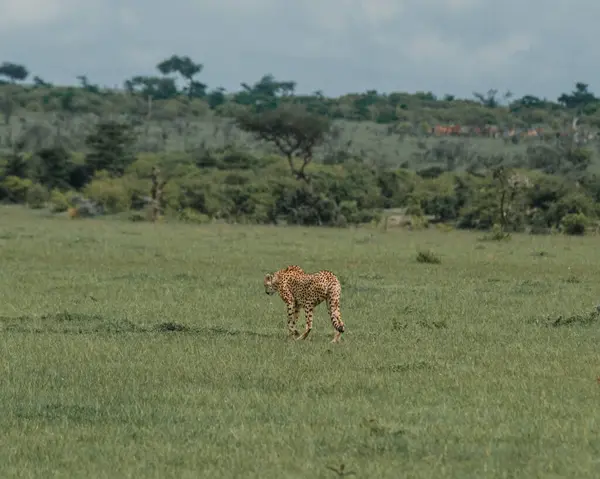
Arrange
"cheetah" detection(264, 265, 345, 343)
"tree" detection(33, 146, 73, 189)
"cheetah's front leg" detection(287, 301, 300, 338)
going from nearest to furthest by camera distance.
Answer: "cheetah" detection(264, 265, 345, 343) → "cheetah's front leg" detection(287, 301, 300, 338) → "tree" detection(33, 146, 73, 189)

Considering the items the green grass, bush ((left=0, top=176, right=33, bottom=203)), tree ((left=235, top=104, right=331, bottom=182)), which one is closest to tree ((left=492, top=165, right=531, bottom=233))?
tree ((left=235, top=104, right=331, bottom=182))

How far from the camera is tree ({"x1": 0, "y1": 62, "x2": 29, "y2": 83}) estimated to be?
314 ft

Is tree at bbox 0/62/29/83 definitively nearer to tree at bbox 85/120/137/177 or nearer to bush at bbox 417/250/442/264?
tree at bbox 85/120/137/177

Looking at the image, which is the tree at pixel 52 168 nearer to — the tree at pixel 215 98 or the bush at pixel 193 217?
the bush at pixel 193 217

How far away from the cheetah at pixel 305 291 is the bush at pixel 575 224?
2219cm

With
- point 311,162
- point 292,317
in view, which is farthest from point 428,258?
point 311,162

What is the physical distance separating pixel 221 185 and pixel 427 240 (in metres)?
14.1

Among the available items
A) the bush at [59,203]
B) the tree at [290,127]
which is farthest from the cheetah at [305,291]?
the tree at [290,127]

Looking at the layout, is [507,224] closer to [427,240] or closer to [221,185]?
[427,240]

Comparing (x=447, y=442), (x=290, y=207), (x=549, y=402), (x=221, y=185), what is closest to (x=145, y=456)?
(x=447, y=442)

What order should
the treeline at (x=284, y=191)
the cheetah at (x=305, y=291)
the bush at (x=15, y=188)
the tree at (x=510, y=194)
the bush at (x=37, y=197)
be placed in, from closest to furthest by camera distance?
the cheetah at (x=305, y=291) < the tree at (x=510, y=194) < the treeline at (x=284, y=191) < the bush at (x=37, y=197) < the bush at (x=15, y=188)

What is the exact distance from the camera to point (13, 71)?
96.4 metres

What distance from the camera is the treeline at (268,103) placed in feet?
251

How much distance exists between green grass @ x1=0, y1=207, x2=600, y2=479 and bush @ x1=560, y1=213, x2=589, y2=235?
44.5 feet
